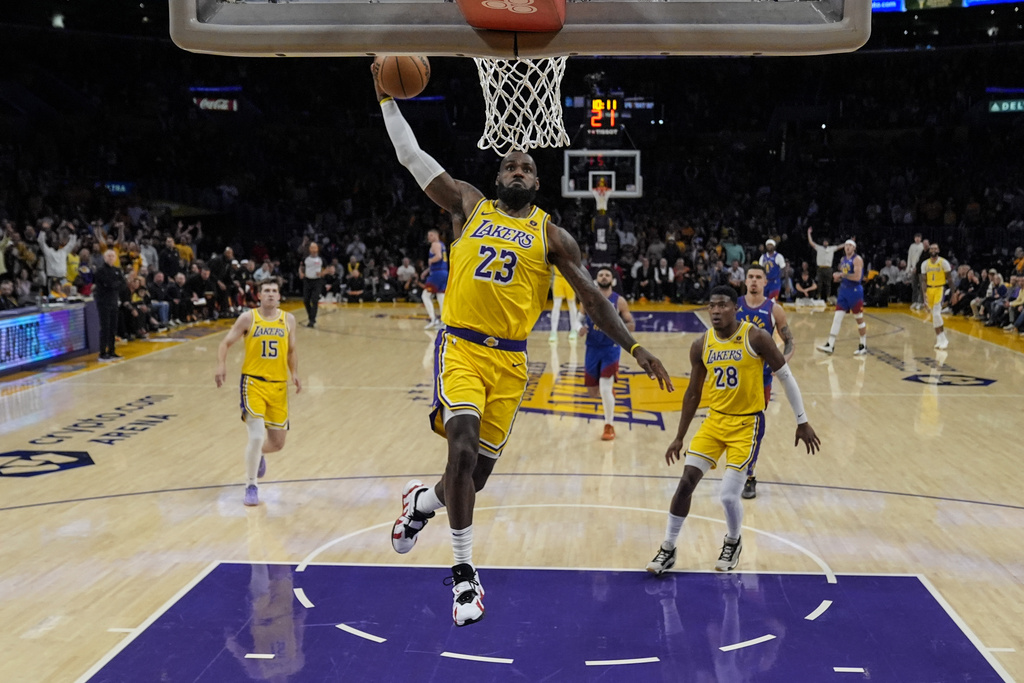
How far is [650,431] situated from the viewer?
1072 centimetres

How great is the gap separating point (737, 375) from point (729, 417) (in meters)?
0.28

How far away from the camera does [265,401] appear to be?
8.02m

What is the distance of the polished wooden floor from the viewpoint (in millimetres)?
6289

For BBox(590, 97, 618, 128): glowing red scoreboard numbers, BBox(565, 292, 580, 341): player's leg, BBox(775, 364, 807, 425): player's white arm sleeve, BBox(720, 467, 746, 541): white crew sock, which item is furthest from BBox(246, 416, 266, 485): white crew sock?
BBox(590, 97, 618, 128): glowing red scoreboard numbers

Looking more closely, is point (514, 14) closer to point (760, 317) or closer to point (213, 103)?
point (760, 317)

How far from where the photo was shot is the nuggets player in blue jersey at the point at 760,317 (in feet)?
27.2

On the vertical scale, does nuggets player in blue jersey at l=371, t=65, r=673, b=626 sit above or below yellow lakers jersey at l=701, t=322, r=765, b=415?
above

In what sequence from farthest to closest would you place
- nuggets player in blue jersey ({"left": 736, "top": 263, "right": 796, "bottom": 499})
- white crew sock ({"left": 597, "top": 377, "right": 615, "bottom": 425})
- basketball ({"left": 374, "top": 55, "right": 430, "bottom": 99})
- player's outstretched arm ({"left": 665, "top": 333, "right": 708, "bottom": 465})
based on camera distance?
white crew sock ({"left": 597, "top": 377, "right": 615, "bottom": 425}) < nuggets player in blue jersey ({"left": 736, "top": 263, "right": 796, "bottom": 499}) < player's outstretched arm ({"left": 665, "top": 333, "right": 708, "bottom": 465}) < basketball ({"left": 374, "top": 55, "right": 430, "bottom": 99})

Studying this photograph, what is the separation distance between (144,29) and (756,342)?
2876 centimetres

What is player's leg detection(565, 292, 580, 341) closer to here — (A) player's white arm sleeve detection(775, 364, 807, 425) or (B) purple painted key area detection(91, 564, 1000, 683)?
(A) player's white arm sleeve detection(775, 364, 807, 425)

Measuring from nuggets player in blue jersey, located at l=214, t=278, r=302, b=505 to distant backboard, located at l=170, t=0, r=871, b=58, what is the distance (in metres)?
Answer: 3.58

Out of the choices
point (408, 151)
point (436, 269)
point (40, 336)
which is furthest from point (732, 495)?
point (436, 269)

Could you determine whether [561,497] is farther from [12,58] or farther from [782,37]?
[12,58]

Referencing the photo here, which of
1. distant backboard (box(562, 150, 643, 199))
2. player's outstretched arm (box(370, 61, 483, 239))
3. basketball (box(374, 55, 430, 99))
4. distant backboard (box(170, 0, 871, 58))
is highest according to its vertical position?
distant backboard (box(562, 150, 643, 199))
